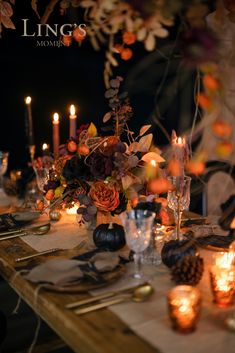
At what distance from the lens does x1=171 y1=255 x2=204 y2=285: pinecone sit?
124 cm

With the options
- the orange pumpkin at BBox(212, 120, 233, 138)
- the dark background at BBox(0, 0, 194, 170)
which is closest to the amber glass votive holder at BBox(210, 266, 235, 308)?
the orange pumpkin at BBox(212, 120, 233, 138)

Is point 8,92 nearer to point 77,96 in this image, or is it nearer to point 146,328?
point 77,96

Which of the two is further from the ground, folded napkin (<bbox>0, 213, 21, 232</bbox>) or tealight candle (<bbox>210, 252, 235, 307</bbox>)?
folded napkin (<bbox>0, 213, 21, 232</bbox>)

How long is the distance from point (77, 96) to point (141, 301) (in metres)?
2.76

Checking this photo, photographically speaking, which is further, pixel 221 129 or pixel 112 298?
pixel 112 298

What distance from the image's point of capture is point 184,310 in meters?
1.04

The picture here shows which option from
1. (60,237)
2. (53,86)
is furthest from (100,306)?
(53,86)

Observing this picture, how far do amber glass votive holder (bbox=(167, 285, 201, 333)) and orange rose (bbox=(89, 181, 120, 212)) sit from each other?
0.59m

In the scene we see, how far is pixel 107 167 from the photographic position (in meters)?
1.61

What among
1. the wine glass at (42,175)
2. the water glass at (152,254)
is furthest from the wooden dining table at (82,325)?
the wine glass at (42,175)

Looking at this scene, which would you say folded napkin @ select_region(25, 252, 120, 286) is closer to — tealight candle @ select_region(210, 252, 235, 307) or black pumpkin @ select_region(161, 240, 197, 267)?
black pumpkin @ select_region(161, 240, 197, 267)

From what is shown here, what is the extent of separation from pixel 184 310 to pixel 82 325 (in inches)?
8.5

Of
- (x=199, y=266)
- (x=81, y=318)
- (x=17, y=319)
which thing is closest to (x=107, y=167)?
(x=199, y=266)

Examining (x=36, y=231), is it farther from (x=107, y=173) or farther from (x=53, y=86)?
(x=53, y=86)
